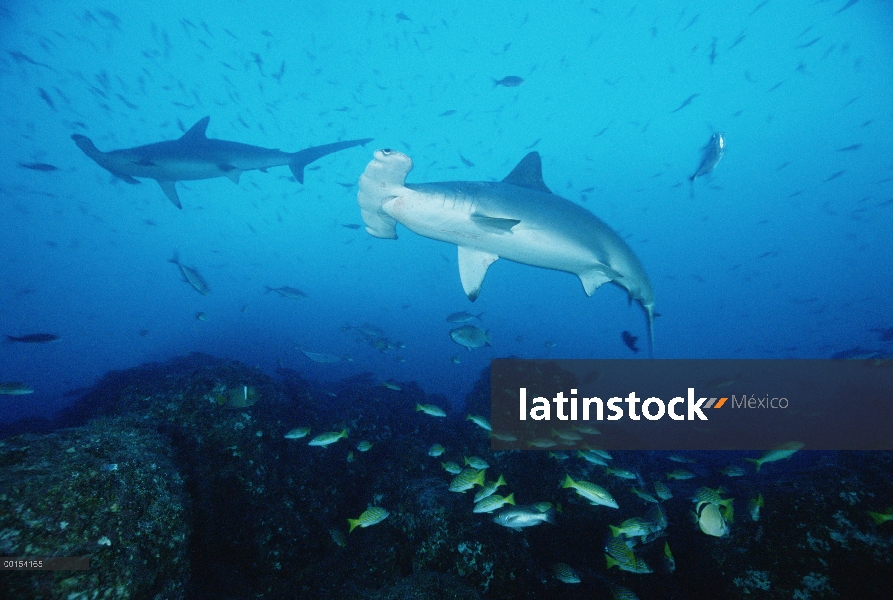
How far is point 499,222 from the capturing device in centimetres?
413

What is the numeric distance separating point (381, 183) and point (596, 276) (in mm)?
3728

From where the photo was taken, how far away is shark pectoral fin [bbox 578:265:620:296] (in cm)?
522

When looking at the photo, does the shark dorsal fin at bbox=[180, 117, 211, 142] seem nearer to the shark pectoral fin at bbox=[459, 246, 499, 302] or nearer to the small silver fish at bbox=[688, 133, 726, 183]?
the shark pectoral fin at bbox=[459, 246, 499, 302]

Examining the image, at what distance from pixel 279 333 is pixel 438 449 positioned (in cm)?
4587

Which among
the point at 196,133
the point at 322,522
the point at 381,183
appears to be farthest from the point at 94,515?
the point at 196,133

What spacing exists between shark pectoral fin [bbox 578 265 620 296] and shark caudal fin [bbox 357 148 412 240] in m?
3.15

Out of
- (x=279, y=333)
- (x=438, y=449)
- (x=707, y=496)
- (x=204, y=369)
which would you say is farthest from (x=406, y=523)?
(x=279, y=333)

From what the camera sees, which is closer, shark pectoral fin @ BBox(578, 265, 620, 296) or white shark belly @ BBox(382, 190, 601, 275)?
white shark belly @ BBox(382, 190, 601, 275)

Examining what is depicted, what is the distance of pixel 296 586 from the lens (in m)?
4.65

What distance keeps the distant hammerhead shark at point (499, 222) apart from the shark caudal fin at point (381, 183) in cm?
1

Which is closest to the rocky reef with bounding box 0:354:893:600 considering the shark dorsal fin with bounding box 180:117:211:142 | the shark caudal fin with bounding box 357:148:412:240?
the shark caudal fin with bounding box 357:148:412:240

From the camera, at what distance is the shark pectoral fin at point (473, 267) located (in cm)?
527

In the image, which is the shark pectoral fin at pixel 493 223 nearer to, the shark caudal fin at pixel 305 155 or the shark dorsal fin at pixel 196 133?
the shark caudal fin at pixel 305 155

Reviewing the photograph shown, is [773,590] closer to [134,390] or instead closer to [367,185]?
[367,185]
